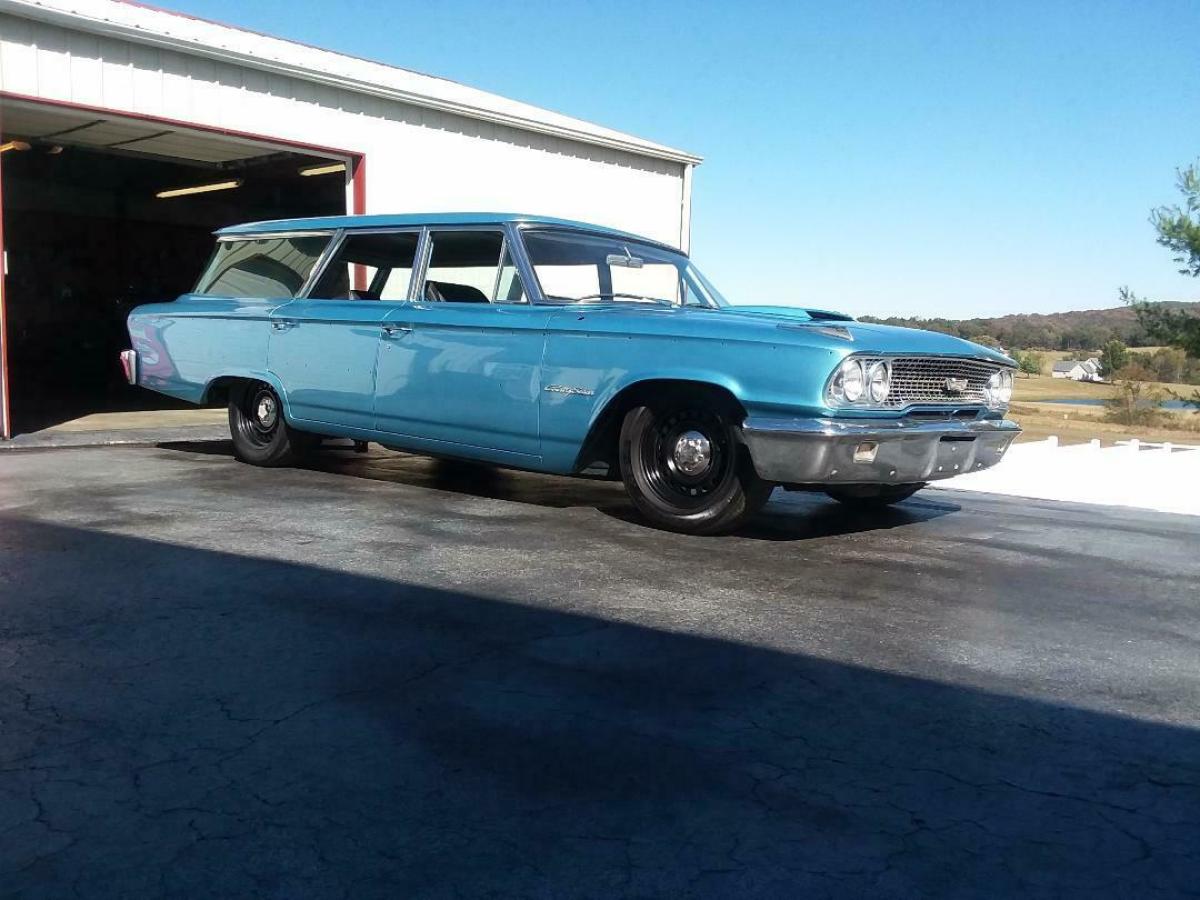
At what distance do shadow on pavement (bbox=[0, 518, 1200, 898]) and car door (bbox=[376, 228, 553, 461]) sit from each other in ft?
7.23

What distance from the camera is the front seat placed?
20.2 ft

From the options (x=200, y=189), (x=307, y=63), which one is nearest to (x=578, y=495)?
(x=307, y=63)

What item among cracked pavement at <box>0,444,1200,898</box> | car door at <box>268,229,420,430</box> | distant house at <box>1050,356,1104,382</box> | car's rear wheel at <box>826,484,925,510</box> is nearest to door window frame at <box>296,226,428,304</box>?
car door at <box>268,229,420,430</box>

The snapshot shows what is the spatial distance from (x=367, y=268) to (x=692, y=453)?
9.51 ft

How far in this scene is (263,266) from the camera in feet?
24.2

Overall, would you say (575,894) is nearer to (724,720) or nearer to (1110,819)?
(724,720)

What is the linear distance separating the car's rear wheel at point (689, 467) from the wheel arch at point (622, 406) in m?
0.04

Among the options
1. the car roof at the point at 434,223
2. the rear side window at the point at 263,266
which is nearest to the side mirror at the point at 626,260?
the car roof at the point at 434,223

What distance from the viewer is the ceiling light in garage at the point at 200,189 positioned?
53.2 ft

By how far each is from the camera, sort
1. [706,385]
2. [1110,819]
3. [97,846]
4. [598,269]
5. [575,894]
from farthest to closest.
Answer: [598,269]
[706,385]
[1110,819]
[97,846]
[575,894]

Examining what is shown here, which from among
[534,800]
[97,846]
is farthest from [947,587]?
[97,846]

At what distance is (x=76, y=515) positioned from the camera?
216 inches

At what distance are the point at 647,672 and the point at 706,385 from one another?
216 centimetres

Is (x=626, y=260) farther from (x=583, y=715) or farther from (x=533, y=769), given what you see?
(x=533, y=769)
